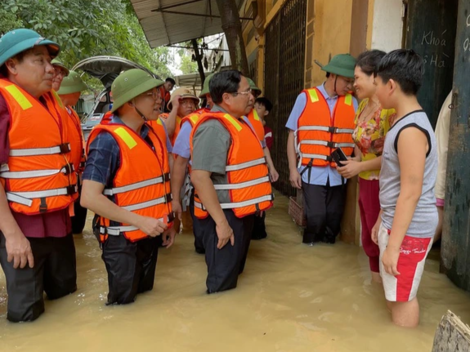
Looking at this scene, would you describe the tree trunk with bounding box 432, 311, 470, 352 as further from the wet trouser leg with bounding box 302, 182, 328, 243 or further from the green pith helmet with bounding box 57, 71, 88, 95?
the green pith helmet with bounding box 57, 71, 88, 95

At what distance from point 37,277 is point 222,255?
124 cm

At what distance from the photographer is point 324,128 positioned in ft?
12.5

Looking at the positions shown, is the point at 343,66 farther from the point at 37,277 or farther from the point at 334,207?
the point at 37,277

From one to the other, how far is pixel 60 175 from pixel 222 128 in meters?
1.11

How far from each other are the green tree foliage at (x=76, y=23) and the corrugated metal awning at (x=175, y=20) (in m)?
1.02

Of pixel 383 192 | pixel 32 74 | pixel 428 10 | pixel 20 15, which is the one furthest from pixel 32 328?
pixel 20 15

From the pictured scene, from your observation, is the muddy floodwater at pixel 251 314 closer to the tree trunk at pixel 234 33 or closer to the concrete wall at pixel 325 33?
the concrete wall at pixel 325 33

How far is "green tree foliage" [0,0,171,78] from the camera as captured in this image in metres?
9.09

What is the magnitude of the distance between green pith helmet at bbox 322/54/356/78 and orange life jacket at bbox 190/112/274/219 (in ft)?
3.77

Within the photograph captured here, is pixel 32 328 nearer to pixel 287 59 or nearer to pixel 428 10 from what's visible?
pixel 428 10

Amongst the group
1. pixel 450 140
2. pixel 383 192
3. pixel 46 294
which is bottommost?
pixel 46 294

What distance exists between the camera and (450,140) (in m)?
2.96

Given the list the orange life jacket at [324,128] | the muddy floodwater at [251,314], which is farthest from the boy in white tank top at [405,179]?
the orange life jacket at [324,128]

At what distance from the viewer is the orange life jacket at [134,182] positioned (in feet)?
8.37
